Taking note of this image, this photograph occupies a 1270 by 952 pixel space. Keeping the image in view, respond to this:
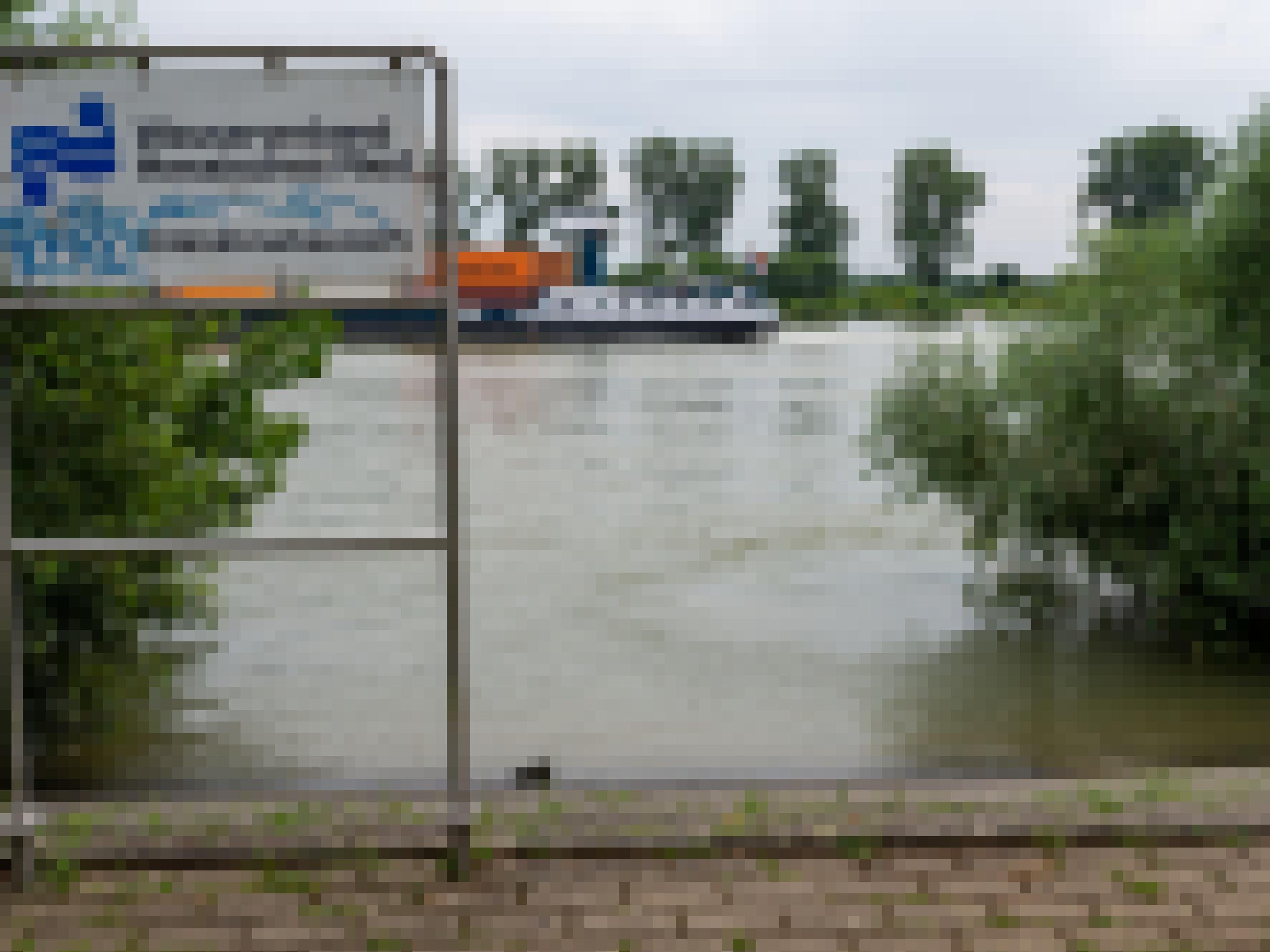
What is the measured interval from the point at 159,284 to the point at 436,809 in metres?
1.59

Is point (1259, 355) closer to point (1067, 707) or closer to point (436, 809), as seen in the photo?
point (1067, 707)

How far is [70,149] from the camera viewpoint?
3.54 m

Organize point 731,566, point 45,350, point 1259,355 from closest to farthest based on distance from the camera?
point 45,350
point 1259,355
point 731,566

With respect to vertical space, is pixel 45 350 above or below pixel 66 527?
above

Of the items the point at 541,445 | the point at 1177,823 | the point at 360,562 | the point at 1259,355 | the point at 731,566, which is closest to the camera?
the point at 1177,823

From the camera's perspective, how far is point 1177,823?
404 centimetres

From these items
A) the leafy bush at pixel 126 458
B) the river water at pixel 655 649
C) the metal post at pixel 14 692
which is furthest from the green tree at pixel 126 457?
the metal post at pixel 14 692

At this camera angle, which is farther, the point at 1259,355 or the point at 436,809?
the point at 1259,355

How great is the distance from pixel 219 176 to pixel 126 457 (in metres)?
1.59

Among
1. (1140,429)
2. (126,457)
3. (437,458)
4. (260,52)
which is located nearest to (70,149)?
(260,52)

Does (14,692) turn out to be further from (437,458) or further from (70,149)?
(70,149)

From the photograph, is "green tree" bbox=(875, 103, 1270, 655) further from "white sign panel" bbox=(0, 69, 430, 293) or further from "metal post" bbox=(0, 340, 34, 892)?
"metal post" bbox=(0, 340, 34, 892)

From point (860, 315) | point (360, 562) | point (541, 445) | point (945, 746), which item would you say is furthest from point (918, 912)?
point (541, 445)

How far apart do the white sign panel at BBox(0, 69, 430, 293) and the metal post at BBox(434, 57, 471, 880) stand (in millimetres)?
54
